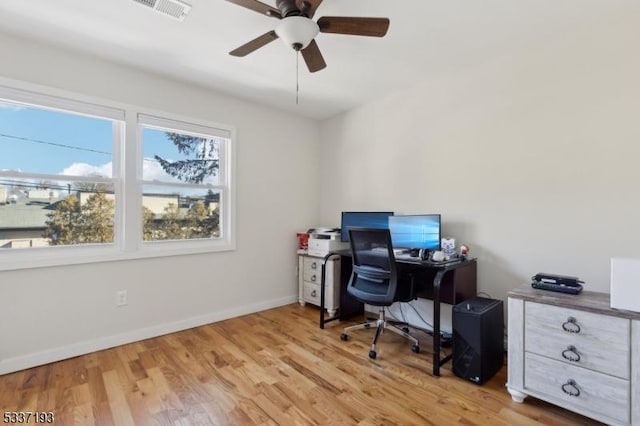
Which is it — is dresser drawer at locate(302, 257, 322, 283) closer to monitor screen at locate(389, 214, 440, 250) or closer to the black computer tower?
monitor screen at locate(389, 214, 440, 250)

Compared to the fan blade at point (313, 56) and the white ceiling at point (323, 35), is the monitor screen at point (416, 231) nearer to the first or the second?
the white ceiling at point (323, 35)

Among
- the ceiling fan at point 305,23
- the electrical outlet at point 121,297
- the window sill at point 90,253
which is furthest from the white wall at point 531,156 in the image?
the electrical outlet at point 121,297

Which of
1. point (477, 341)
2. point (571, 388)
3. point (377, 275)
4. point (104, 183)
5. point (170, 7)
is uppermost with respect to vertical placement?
point (170, 7)

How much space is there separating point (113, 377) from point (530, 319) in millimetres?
2797

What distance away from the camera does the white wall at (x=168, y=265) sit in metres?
2.30

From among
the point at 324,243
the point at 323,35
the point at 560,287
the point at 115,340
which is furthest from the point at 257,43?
the point at 115,340

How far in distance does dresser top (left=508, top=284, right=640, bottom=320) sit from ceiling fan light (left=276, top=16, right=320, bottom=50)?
2.01 metres

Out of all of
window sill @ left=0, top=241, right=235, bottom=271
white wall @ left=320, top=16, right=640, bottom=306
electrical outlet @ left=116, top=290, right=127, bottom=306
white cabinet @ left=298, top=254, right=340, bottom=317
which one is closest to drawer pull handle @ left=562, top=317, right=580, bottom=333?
white wall @ left=320, top=16, right=640, bottom=306

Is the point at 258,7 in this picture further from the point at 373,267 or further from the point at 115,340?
the point at 115,340

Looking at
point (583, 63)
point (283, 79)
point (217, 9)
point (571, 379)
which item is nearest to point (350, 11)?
point (217, 9)

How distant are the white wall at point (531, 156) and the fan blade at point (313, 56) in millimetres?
1219

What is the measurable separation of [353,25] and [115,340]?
10.1 ft

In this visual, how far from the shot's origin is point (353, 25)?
1759 mm

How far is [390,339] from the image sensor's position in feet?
9.25
